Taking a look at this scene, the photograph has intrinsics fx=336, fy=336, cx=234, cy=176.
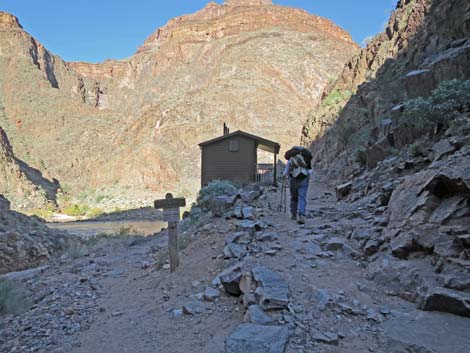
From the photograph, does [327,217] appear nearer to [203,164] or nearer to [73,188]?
[203,164]

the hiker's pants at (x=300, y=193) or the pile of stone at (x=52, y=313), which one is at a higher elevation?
the hiker's pants at (x=300, y=193)

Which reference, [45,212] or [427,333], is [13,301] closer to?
[427,333]

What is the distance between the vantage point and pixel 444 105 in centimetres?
774

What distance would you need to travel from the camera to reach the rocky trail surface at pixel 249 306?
11.2 ft

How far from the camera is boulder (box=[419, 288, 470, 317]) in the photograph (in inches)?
136

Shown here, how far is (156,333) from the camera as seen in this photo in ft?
14.0

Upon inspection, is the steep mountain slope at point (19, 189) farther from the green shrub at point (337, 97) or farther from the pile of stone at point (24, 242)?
the green shrub at point (337, 97)

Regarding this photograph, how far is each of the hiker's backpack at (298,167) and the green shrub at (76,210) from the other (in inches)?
1613

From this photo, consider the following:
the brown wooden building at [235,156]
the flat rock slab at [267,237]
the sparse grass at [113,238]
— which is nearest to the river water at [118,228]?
the sparse grass at [113,238]

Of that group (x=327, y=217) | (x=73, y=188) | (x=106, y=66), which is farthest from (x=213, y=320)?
(x=106, y=66)

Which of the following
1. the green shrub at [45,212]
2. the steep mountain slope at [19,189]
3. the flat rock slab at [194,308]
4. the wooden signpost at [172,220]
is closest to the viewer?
the flat rock slab at [194,308]

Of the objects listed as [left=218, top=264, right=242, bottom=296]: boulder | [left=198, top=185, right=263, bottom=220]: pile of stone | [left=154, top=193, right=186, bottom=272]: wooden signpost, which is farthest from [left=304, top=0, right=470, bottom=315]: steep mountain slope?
[left=154, top=193, right=186, bottom=272]: wooden signpost

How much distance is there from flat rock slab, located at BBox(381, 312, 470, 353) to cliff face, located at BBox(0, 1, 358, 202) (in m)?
39.2

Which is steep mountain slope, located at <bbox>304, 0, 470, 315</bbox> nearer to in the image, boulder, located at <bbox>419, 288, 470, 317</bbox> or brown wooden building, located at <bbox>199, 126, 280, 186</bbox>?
boulder, located at <bbox>419, 288, 470, 317</bbox>
